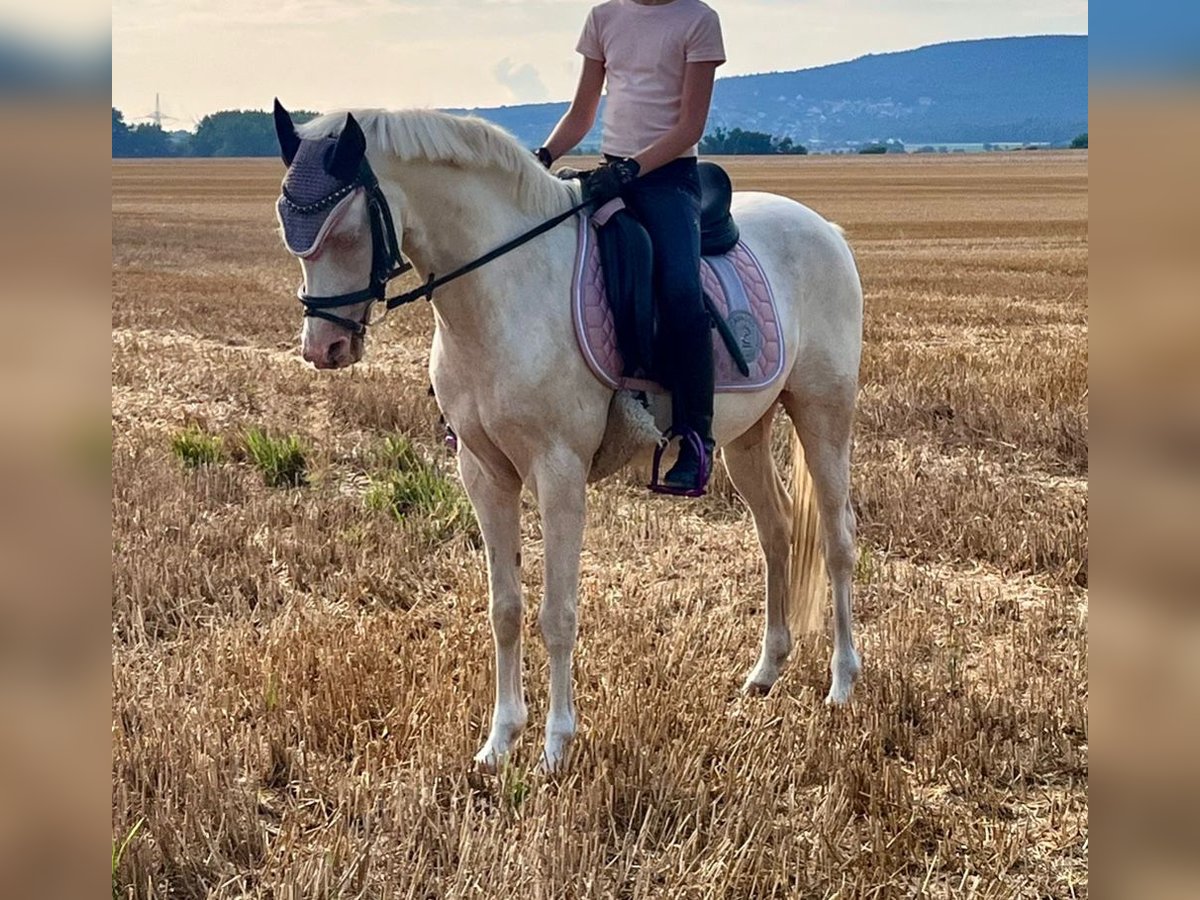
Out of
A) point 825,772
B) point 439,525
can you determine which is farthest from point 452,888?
point 439,525

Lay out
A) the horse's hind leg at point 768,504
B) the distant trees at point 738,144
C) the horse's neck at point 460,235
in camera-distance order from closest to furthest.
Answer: the horse's neck at point 460,235 → the horse's hind leg at point 768,504 → the distant trees at point 738,144

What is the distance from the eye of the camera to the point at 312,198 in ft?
11.9

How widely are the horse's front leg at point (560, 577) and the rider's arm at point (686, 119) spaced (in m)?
1.23

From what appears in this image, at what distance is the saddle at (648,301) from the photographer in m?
4.37

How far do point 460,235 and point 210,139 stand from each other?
14556 cm

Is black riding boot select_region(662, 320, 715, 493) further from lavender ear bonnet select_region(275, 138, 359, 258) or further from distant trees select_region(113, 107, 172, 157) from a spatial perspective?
distant trees select_region(113, 107, 172, 157)

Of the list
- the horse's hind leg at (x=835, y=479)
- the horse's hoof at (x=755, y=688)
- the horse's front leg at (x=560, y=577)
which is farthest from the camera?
the horse's hind leg at (x=835, y=479)

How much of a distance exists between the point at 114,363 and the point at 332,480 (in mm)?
5977

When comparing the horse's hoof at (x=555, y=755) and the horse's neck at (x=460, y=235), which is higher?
the horse's neck at (x=460, y=235)

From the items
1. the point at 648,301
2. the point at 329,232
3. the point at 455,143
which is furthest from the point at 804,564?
the point at 329,232

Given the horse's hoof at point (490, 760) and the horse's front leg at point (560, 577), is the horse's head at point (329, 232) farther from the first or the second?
the horse's hoof at point (490, 760)

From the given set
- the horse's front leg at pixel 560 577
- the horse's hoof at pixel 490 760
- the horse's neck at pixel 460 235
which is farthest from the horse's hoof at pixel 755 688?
the horse's neck at pixel 460 235
